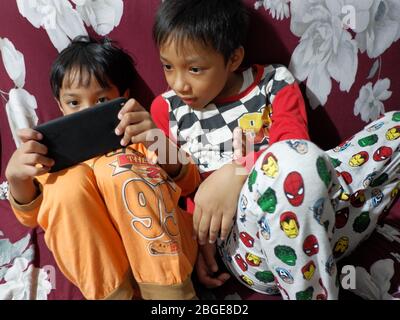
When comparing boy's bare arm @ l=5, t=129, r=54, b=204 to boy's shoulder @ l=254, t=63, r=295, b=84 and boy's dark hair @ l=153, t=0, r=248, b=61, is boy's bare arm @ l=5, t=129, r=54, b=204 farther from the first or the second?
boy's shoulder @ l=254, t=63, r=295, b=84

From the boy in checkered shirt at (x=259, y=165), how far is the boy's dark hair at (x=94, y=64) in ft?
0.32

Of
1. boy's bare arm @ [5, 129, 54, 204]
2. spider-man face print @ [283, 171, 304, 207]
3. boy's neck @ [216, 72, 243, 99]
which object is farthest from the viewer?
boy's neck @ [216, 72, 243, 99]

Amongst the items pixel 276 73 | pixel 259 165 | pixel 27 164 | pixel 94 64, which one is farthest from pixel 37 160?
pixel 276 73

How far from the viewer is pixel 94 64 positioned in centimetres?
85

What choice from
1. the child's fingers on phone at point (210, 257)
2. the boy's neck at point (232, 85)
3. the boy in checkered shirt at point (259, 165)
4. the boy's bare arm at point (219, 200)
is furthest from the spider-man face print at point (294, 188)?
the boy's neck at point (232, 85)

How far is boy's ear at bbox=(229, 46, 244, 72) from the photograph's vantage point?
85 centimetres

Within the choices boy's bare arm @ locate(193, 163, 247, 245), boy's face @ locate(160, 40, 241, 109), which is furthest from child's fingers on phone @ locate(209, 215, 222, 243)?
boy's face @ locate(160, 40, 241, 109)

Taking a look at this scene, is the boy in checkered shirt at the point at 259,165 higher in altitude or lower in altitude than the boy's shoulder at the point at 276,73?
lower

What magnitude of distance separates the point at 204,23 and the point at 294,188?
0.39 meters

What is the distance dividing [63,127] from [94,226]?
171 mm

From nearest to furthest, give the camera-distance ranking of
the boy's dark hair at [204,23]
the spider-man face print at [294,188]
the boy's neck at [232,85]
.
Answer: the spider-man face print at [294,188], the boy's dark hair at [204,23], the boy's neck at [232,85]

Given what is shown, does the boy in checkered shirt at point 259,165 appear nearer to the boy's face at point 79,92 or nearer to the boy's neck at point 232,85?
the boy's neck at point 232,85

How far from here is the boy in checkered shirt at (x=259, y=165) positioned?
591mm

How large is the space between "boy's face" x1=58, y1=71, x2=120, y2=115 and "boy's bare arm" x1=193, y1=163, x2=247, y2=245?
1.00ft
